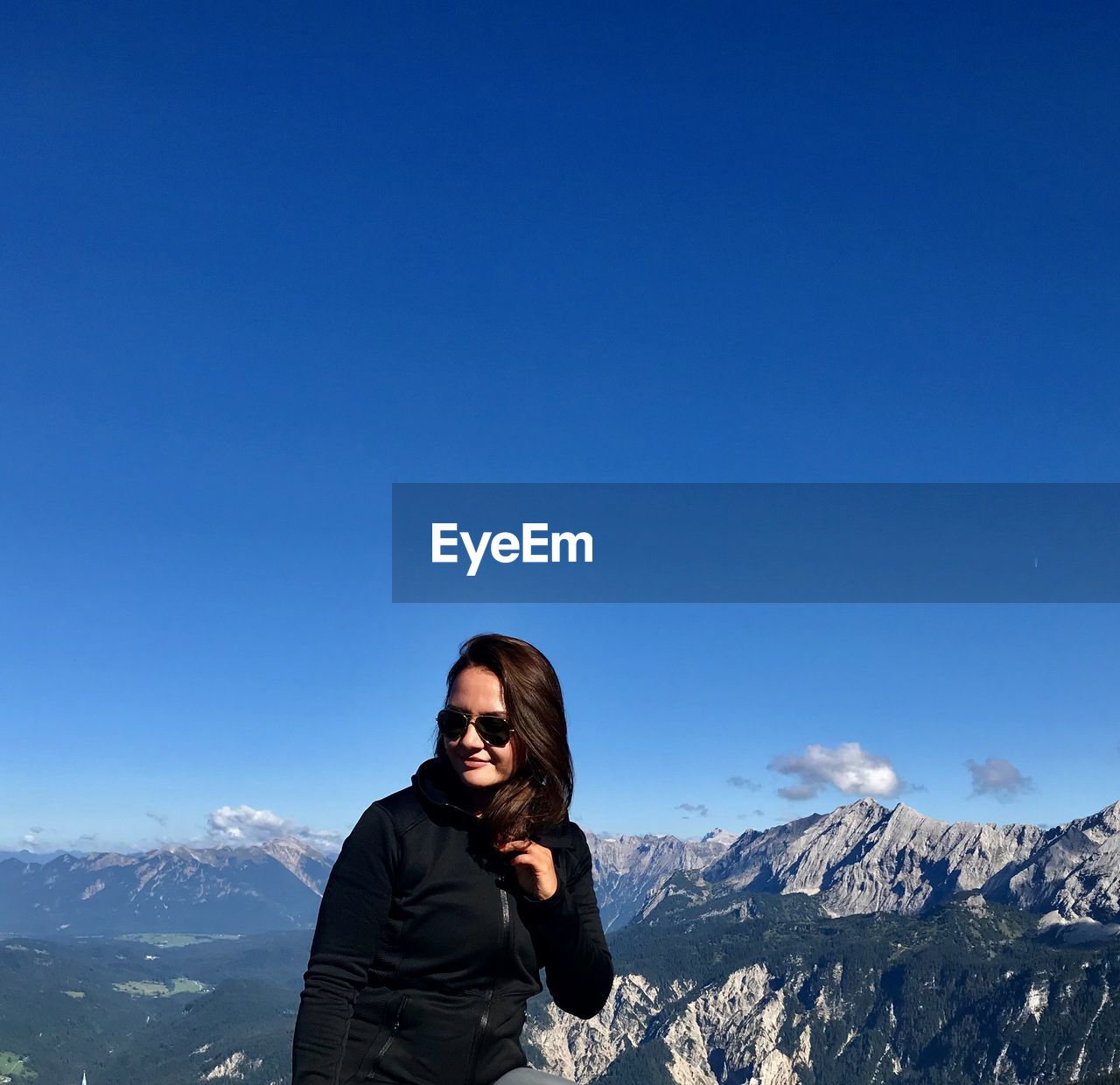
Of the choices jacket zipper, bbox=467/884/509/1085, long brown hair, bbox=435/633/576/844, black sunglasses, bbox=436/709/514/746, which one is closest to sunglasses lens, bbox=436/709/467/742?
black sunglasses, bbox=436/709/514/746

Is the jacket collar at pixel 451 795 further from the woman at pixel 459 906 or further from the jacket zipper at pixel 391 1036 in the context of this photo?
the jacket zipper at pixel 391 1036

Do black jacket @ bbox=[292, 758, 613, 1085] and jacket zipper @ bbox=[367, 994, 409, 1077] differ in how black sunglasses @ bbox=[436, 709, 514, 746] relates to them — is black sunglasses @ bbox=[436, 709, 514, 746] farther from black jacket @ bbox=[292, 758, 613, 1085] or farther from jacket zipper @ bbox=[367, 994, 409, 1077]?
jacket zipper @ bbox=[367, 994, 409, 1077]

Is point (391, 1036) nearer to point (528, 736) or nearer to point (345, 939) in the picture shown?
point (345, 939)

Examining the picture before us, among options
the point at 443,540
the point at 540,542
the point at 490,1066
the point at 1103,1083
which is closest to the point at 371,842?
the point at 490,1066

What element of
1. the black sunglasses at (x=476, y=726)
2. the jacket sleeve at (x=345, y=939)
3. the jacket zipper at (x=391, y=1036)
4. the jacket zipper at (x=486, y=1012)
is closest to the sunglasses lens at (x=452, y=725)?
the black sunglasses at (x=476, y=726)

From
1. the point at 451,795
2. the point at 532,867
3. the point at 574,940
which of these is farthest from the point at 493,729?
the point at 574,940

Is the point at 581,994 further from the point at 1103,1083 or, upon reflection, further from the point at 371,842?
the point at 1103,1083

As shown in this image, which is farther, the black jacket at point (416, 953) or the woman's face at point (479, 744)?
the woman's face at point (479, 744)

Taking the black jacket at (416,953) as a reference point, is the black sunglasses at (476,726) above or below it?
above
